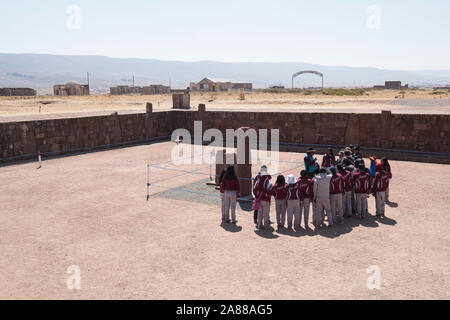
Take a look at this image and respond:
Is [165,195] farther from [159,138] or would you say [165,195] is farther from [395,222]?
[159,138]

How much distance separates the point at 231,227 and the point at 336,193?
2.49 metres

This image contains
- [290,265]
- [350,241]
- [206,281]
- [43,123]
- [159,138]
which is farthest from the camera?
[159,138]

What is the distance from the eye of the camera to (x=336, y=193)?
9.98 metres

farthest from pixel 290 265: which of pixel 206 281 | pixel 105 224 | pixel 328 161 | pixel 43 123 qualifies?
pixel 43 123

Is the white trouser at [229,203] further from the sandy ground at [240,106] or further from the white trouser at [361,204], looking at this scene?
the sandy ground at [240,106]

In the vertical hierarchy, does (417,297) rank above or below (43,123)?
below

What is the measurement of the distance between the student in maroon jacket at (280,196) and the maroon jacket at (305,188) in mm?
366

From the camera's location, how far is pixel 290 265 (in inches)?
303

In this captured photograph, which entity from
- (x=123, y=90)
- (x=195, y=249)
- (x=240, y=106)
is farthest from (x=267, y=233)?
(x=123, y=90)

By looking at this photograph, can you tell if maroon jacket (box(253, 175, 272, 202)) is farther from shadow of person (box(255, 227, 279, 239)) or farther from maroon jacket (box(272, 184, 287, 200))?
shadow of person (box(255, 227, 279, 239))

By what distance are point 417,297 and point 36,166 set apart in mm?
14889

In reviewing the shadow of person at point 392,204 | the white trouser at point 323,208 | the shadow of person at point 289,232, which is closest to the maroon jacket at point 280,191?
the shadow of person at point 289,232

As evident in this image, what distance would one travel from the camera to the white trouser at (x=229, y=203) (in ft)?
32.8

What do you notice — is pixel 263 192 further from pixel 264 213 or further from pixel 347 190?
pixel 347 190
